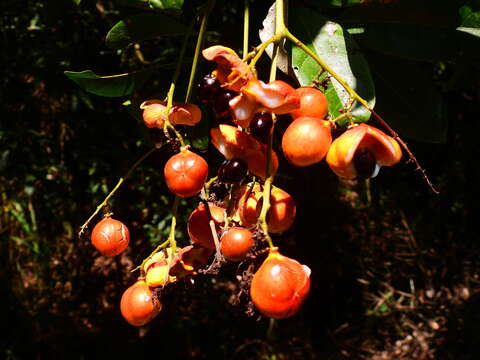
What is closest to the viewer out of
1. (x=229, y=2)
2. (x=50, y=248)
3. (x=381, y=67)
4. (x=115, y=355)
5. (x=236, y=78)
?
(x=236, y=78)

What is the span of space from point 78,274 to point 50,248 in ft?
0.53

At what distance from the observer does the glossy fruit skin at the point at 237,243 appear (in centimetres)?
55

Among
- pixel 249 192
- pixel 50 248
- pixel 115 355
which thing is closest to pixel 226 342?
pixel 115 355

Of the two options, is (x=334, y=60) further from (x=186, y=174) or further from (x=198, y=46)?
(x=186, y=174)

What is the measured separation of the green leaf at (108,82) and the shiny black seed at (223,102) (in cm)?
23

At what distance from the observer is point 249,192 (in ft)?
2.02

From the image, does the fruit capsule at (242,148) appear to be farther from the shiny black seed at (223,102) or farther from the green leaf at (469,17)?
the green leaf at (469,17)

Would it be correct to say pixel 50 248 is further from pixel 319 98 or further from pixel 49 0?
pixel 319 98

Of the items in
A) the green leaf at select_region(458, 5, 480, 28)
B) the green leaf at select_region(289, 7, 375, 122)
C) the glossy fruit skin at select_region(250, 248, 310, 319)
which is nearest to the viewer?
the glossy fruit skin at select_region(250, 248, 310, 319)

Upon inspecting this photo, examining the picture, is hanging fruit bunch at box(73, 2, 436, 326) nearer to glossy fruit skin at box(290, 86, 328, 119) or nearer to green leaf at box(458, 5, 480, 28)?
glossy fruit skin at box(290, 86, 328, 119)

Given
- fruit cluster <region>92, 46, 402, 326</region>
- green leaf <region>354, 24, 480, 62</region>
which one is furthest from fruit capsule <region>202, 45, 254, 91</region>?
green leaf <region>354, 24, 480, 62</region>

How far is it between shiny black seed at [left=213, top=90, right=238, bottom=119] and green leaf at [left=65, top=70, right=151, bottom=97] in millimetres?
234

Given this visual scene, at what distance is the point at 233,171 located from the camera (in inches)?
23.2

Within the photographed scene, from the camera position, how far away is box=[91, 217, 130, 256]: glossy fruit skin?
755 mm
